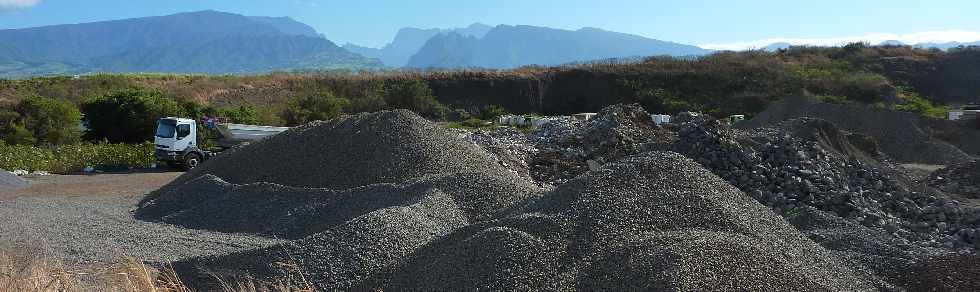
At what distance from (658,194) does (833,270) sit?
66.4 inches

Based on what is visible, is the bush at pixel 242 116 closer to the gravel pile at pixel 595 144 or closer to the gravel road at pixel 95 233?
the gravel road at pixel 95 233

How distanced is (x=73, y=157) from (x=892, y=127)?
68.9 feet

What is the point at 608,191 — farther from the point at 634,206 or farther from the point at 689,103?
the point at 689,103

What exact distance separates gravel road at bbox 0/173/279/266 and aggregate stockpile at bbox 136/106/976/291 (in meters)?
0.53

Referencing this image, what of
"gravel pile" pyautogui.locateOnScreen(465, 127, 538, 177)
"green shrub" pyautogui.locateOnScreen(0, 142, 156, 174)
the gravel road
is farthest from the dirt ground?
"gravel pile" pyautogui.locateOnScreen(465, 127, 538, 177)

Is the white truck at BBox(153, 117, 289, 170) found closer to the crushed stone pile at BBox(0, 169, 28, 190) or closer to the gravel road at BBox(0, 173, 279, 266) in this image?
the crushed stone pile at BBox(0, 169, 28, 190)

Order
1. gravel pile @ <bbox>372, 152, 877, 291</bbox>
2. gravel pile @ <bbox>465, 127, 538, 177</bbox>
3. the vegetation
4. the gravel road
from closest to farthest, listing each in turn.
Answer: gravel pile @ <bbox>372, 152, 877, 291</bbox> → the gravel road → gravel pile @ <bbox>465, 127, 538, 177</bbox> → the vegetation

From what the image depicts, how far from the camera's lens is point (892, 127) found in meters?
20.8

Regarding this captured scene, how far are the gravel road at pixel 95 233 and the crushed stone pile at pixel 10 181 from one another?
80cm

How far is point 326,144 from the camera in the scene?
41.2 ft

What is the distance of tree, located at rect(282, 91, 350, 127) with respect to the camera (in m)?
27.0

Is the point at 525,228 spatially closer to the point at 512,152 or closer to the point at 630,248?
the point at 630,248

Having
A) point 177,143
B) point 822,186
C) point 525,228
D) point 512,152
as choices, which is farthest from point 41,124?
point 822,186

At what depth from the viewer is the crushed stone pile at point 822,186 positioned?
902cm
